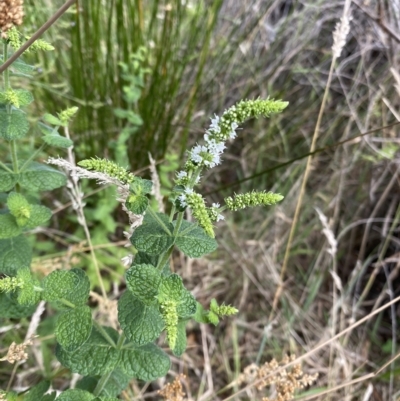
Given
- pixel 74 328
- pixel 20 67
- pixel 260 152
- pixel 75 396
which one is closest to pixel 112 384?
pixel 75 396

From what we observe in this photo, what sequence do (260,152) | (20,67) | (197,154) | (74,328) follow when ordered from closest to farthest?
(197,154) < (74,328) < (20,67) < (260,152)

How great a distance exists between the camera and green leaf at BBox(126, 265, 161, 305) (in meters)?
0.71

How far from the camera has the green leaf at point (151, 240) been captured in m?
0.74

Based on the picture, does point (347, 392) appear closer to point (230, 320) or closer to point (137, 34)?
point (230, 320)

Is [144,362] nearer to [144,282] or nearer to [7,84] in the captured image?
[144,282]

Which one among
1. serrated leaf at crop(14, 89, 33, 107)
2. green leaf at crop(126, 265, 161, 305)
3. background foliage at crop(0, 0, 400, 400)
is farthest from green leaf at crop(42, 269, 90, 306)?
background foliage at crop(0, 0, 400, 400)

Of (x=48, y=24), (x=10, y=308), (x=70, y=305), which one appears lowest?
(x=10, y=308)

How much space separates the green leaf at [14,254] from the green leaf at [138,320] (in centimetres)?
28

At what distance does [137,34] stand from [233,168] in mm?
726

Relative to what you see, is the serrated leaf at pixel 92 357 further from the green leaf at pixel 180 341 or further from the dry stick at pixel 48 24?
the dry stick at pixel 48 24

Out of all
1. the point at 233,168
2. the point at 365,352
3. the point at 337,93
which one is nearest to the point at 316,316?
the point at 365,352

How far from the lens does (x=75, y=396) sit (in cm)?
83

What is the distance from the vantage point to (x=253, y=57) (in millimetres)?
2205

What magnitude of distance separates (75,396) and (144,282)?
281 mm
